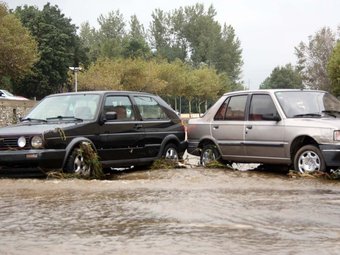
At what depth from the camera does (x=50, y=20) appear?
7519 cm

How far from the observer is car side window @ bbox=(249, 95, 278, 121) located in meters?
10.5

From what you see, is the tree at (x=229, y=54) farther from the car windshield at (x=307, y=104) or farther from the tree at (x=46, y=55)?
the car windshield at (x=307, y=104)

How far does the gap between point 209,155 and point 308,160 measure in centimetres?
241

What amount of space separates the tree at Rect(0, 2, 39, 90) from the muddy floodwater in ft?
113

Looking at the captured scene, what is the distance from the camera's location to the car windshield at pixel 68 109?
1022 centimetres

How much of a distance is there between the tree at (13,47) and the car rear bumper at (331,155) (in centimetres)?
3517

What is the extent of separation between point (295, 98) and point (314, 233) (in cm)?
546

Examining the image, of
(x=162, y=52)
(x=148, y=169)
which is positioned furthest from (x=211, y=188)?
(x=162, y=52)

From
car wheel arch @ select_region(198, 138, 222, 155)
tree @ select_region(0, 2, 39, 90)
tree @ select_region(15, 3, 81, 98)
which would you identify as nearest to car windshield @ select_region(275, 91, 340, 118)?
car wheel arch @ select_region(198, 138, 222, 155)

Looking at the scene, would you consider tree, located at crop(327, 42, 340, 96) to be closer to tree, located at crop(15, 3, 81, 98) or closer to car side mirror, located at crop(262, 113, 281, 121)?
tree, located at crop(15, 3, 81, 98)

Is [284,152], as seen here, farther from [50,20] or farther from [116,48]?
[116,48]

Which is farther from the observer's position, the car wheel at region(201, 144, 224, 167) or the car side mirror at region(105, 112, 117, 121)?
the car wheel at region(201, 144, 224, 167)

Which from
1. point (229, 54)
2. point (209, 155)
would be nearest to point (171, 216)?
point (209, 155)

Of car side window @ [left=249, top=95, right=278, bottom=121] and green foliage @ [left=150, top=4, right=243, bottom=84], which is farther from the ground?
green foliage @ [left=150, top=4, right=243, bottom=84]
